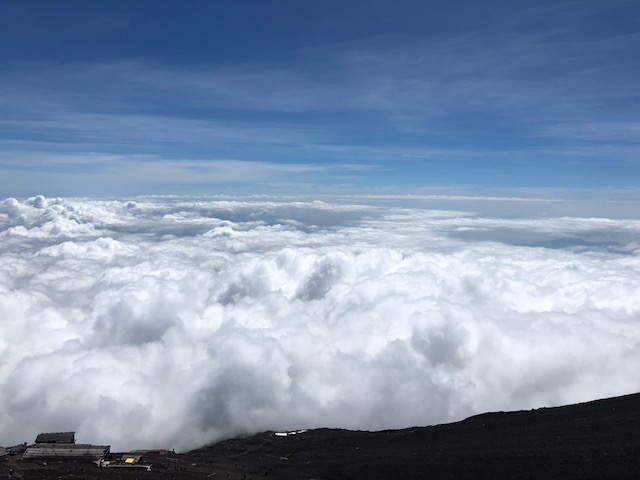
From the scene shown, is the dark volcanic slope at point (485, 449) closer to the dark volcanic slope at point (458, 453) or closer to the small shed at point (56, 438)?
the dark volcanic slope at point (458, 453)

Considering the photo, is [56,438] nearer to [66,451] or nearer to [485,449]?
[66,451]

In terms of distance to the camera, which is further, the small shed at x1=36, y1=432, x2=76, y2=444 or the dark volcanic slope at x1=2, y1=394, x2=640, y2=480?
the small shed at x1=36, y1=432, x2=76, y2=444

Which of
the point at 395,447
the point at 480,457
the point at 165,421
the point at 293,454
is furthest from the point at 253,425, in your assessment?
the point at 480,457

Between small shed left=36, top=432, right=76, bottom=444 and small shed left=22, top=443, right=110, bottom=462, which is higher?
small shed left=36, top=432, right=76, bottom=444

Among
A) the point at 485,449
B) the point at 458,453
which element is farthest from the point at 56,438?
the point at 485,449

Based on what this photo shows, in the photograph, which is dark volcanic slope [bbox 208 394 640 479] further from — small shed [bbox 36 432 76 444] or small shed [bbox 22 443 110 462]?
small shed [bbox 36 432 76 444]

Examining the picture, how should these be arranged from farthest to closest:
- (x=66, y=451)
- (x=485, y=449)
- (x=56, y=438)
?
(x=56, y=438) < (x=485, y=449) < (x=66, y=451)

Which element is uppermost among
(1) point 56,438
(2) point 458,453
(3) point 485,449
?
(1) point 56,438

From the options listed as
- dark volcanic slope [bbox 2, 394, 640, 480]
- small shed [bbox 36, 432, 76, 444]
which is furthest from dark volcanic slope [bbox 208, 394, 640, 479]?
small shed [bbox 36, 432, 76, 444]

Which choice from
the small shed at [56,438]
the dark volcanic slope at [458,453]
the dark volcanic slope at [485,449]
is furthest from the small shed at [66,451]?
the dark volcanic slope at [485,449]
